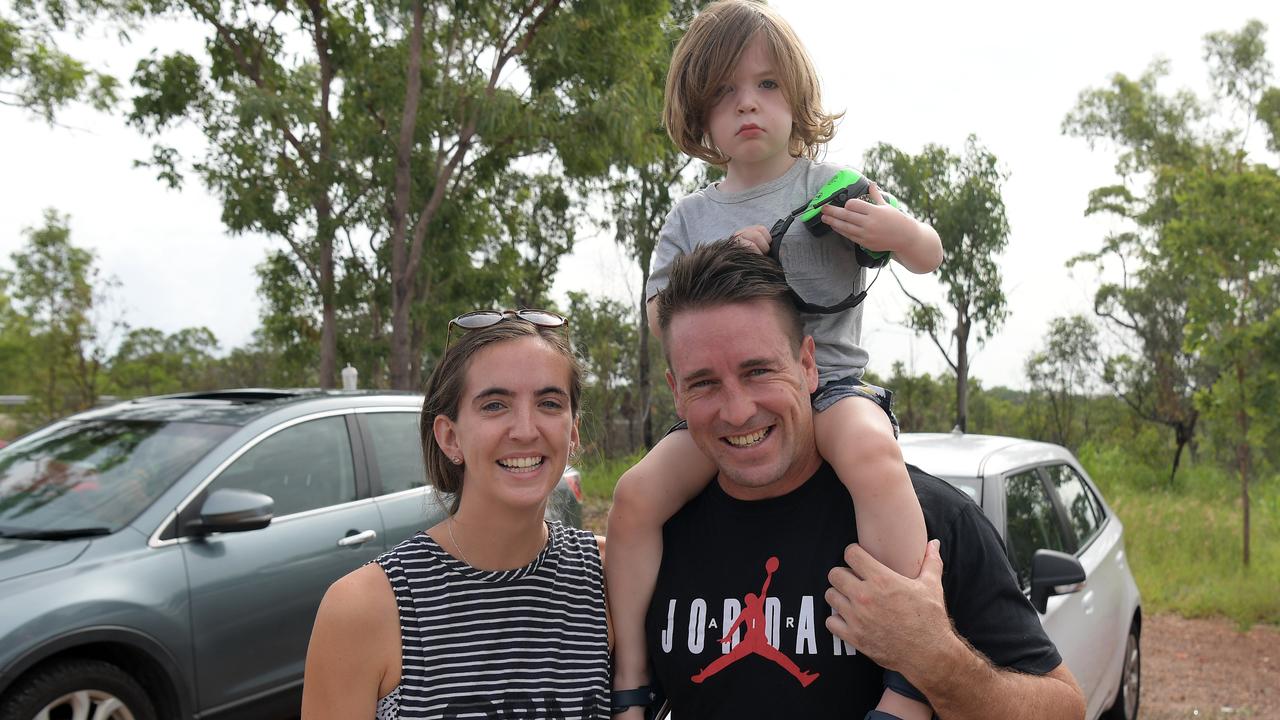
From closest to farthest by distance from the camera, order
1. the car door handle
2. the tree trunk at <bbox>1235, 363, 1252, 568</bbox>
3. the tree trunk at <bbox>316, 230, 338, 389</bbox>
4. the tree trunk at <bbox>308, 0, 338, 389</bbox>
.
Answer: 1. the car door handle
2. the tree trunk at <bbox>1235, 363, 1252, 568</bbox>
3. the tree trunk at <bbox>308, 0, 338, 389</bbox>
4. the tree trunk at <bbox>316, 230, 338, 389</bbox>

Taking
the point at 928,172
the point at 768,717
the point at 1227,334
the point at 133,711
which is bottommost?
the point at 133,711

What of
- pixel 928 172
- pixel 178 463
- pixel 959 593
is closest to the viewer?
pixel 959 593

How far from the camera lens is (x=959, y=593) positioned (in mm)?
1838

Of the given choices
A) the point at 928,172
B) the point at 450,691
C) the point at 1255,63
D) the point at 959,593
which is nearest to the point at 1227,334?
the point at 928,172

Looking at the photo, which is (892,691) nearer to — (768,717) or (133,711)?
(768,717)

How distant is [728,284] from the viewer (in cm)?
188

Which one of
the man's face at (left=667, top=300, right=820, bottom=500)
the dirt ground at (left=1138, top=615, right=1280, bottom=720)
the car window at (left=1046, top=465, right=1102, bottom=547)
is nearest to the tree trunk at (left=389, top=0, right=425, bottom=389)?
the car window at (left=1046, top=465, right=1102, bottom=547)

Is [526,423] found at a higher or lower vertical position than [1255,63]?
lower

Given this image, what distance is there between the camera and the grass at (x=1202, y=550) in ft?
28.6

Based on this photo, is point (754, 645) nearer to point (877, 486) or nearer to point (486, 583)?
point (877, 486)

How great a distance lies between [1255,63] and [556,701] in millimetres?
29472

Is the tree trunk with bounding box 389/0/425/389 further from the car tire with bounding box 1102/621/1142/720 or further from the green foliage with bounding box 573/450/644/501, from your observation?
the car tire with bounding box 1102/621/1142/720

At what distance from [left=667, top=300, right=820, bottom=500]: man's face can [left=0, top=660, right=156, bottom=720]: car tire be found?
292 cm

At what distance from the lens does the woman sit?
5.57 feet
